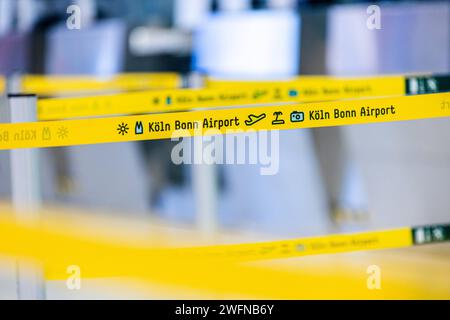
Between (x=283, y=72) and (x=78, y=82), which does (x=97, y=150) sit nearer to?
(x=78, y=82)

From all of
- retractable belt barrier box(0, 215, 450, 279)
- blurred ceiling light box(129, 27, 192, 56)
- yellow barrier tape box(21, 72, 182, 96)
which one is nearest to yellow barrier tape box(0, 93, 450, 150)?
retractable belt barrier box(0, 215, 450, 279)

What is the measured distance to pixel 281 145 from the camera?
5.64 meters

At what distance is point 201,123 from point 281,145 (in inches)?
113

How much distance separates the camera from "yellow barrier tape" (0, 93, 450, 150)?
279 cm

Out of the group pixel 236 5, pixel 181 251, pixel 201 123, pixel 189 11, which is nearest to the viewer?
pixel 201 123

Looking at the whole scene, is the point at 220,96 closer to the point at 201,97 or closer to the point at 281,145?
the point at 201,97

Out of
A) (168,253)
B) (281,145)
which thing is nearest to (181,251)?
(168,253)

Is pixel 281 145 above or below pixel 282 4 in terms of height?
below

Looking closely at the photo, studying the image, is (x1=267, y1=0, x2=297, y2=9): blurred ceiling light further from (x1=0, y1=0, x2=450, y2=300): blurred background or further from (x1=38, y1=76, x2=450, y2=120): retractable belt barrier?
(x1=38, y1=76, x2=450, y2=120): retractable belt barrier

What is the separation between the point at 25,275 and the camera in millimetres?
2990

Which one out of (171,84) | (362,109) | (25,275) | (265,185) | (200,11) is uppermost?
(200,11)

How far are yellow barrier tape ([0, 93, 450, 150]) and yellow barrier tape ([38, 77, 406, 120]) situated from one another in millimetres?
214

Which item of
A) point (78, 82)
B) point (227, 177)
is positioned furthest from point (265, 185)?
point (78, 82)
